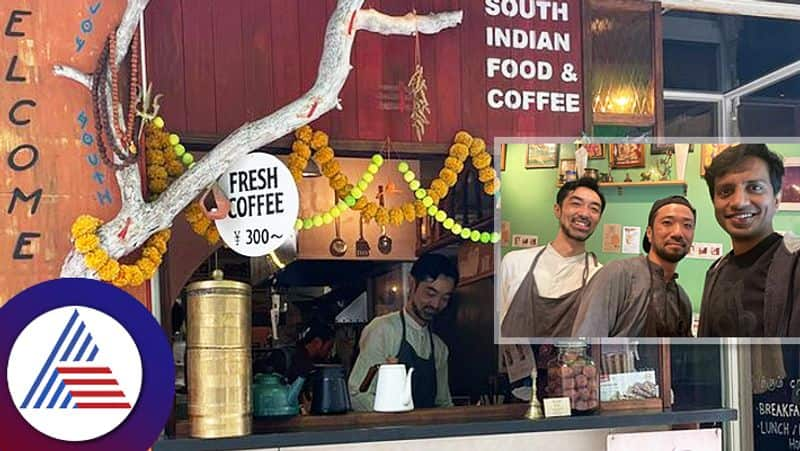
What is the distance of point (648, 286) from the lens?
9.82 feet

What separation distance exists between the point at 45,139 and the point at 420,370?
5.15 ft

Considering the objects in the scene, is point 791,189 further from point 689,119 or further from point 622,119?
point 622,119

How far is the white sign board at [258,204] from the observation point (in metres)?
2.30

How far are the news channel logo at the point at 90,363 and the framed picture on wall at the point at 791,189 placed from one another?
2578 millimetres

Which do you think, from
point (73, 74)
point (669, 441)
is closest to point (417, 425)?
point (669, 441)

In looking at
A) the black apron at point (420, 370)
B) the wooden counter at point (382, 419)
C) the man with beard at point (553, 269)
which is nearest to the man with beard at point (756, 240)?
the man with beard at point (553, 269)

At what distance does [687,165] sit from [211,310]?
1729 millimetres

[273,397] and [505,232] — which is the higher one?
[505,232]

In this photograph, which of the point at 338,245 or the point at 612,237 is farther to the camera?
the point at 338,245

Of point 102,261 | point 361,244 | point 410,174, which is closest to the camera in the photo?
point 102,261

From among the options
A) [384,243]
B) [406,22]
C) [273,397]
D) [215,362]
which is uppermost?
[406,22]

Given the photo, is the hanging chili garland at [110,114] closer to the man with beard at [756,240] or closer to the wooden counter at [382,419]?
the wooden counter at [382,419]

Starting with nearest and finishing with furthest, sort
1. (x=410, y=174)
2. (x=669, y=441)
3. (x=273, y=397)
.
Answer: (x=273, y=397)
(x=410, y=174)
(x=669, y=441)

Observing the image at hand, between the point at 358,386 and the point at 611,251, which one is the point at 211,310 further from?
the point at 611,251
